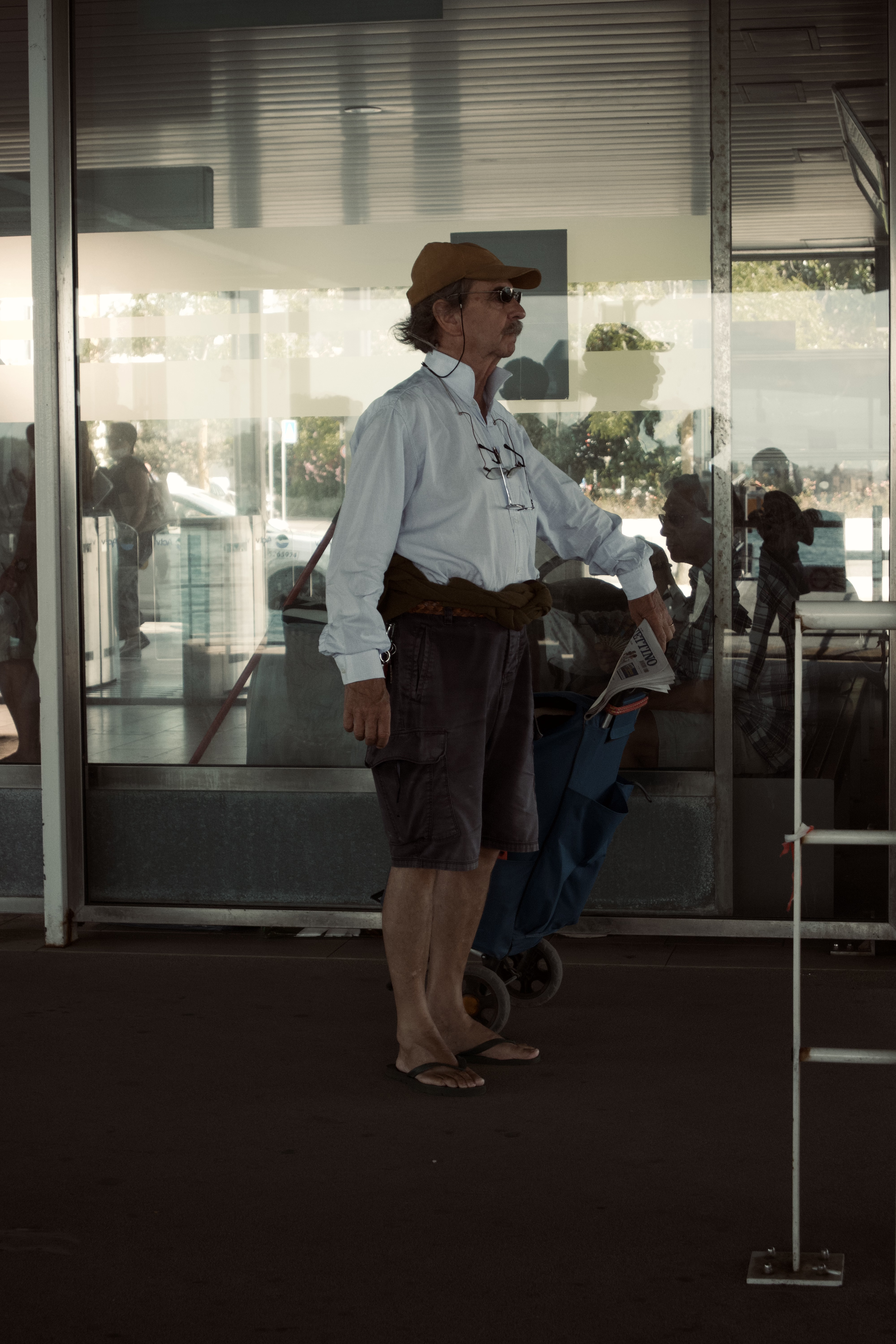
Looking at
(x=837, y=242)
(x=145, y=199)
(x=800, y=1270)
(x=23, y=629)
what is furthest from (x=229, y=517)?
(x=800, y=1270)

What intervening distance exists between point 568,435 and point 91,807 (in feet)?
6.78

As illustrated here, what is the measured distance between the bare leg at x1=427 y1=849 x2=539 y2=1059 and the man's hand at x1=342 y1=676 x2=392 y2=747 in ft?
1.56

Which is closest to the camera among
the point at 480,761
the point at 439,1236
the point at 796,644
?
the point at 796,644

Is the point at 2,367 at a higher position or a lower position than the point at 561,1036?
higher

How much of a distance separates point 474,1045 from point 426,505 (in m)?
1.37

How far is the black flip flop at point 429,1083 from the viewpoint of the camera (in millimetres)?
3451

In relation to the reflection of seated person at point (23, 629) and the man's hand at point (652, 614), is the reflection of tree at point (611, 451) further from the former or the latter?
the reflection of seated person at point (23, 629)

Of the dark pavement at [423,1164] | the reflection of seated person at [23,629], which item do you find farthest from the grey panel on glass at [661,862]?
the reflection of seated person at [23,629]

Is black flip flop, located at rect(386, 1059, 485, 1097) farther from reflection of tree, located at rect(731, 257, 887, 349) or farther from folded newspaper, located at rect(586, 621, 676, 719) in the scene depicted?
reflection of tree, located at rect(731, 257, 887, 349)

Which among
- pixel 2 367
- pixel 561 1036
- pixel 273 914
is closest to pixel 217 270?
pixel 2 367

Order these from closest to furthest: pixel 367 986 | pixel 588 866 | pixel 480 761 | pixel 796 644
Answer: pixel 796 644, pixel 480 761, pixel 588 866, pixel 367 986

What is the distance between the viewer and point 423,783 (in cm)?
345

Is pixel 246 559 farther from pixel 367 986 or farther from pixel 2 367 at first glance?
pixel 367 986

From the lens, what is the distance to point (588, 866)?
12.6 ft
